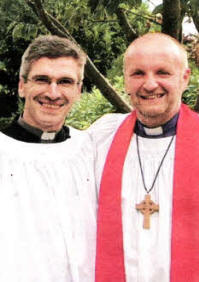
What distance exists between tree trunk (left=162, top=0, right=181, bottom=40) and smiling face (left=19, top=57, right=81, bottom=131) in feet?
2.95

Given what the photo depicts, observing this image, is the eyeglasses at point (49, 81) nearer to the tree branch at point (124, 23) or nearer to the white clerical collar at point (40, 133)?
the white clerical collar at point (40, 133)

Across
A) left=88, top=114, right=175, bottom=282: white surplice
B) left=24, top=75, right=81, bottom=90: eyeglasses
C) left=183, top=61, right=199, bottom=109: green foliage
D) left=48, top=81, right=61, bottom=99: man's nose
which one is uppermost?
left=24, top=75, right=81, bottom=90: eyeglasses

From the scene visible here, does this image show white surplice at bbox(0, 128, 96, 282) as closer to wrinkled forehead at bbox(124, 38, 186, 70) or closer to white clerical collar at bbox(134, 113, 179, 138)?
white clerical collar at bbox(134, 113, 179, 138)

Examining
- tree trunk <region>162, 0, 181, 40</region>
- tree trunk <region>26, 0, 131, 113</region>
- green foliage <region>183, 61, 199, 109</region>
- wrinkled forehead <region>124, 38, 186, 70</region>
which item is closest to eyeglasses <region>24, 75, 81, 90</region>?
wrinkled forehead <region>124, 38, 186, 70</region>

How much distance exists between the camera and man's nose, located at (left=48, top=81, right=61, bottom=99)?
10.4 ft

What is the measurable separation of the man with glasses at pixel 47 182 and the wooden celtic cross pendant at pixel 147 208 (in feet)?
1.13

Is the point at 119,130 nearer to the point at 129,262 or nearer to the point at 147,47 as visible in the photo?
the point at 147,47

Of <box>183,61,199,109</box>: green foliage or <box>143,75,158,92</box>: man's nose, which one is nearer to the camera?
<box>143,75,158,92</box>: man's nose

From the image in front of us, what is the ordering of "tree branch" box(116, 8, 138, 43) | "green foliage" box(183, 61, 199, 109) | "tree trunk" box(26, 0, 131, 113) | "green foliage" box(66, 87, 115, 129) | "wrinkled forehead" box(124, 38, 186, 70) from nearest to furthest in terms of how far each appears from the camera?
"wrinkled forehead" box(124, 38, 186, 70)
"tree trunk" box(26, 0, 131, 113)
"tree branch" box(116, 8, 138, 43)
"green foliage" box(183, 61, 199, 109)
"green foliage" box(66, 87, 115, 129)

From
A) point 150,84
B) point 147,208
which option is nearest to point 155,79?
point 150,84

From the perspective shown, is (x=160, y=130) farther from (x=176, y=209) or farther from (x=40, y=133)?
(x=40, y=133)

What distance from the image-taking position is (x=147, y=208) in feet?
10.1

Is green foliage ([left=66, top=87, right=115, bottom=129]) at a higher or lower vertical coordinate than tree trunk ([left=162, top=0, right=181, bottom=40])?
lower

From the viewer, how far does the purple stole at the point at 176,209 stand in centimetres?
312
